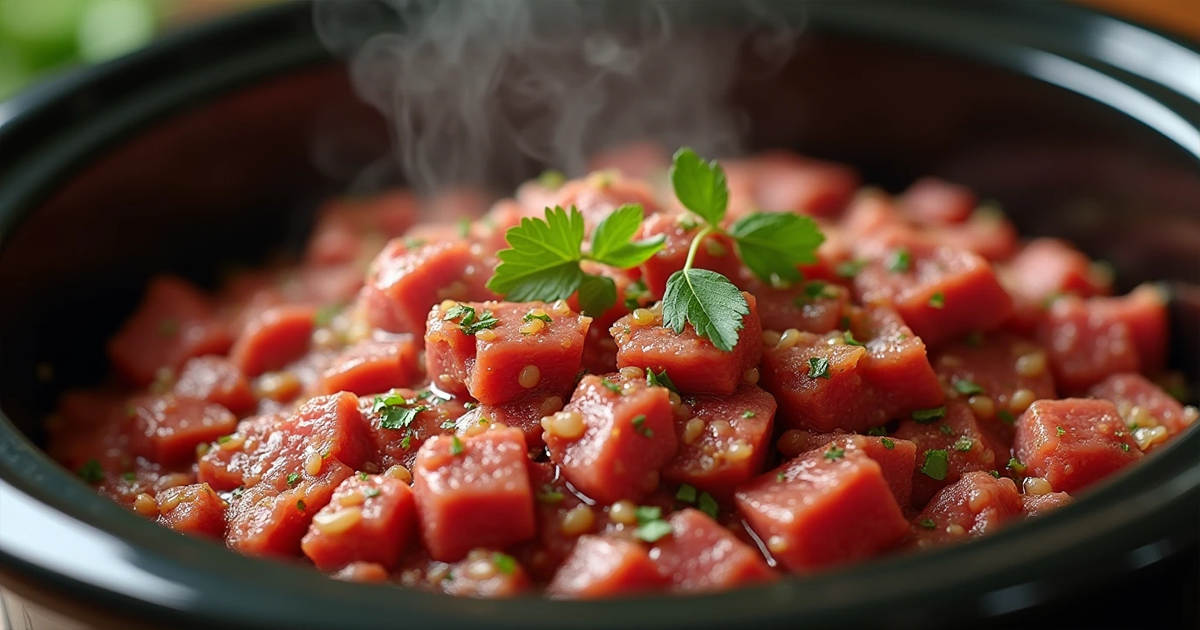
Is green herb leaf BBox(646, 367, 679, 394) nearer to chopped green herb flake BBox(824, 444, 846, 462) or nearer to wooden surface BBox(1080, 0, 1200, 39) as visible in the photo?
chopped green herb flake BBox(824, 444, 846, 462)

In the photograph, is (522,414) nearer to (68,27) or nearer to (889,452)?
(889,452)

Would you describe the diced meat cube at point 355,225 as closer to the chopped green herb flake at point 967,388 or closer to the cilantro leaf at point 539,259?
the cilantro leaf at point 539,259

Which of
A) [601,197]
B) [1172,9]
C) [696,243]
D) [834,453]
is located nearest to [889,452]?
[834,453]

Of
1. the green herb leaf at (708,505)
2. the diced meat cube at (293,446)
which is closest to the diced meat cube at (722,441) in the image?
the green herb leaf at (708,505)

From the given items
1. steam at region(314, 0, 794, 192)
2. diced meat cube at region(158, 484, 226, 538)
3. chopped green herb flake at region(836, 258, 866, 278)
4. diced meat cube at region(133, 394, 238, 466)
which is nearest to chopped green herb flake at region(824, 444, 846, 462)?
chopped green herb flake at region(836, 258, 866, 278)

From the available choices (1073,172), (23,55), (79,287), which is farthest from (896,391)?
(23,55)

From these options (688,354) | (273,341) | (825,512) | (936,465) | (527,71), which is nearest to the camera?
(825,512)

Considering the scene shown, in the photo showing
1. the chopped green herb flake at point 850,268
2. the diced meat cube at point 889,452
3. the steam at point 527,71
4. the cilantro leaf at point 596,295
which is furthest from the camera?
the steam at point 527,71
